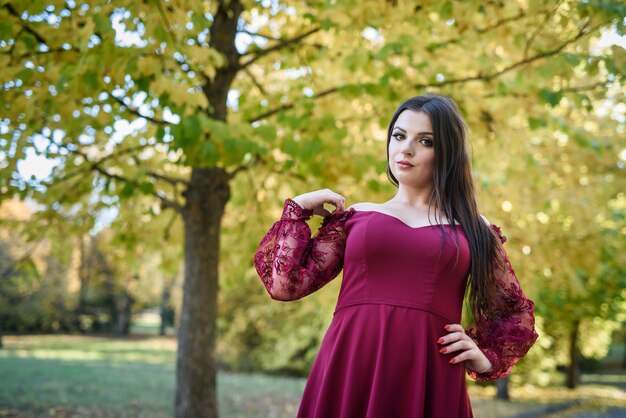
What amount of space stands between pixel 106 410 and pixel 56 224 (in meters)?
2.63

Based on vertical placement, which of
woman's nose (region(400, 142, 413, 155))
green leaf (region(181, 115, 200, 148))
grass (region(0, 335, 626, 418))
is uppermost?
green leaf (region(181, 115, 200, 148))

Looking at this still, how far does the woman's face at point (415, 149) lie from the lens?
6.21 feet

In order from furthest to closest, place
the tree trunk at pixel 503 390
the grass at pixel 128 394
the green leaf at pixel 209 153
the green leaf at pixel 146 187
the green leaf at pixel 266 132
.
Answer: the tree trunk at pixel 503 390 < the grass at pixel 128 394 < the green leaf at pixel 146 187 < the green leaf at pixel 266 132 < the green leaf at pixel 209 153

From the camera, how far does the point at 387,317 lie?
176cm

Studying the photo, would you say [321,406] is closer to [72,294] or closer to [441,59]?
[441,59]

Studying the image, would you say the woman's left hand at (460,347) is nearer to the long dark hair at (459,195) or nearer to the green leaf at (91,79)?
the long dark hair at (459,195)

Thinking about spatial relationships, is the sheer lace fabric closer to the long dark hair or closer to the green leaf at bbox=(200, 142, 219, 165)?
the long dark hair

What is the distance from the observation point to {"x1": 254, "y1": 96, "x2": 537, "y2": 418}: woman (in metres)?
1.75

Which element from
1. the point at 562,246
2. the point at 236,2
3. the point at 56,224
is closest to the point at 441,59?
the point at 236,2

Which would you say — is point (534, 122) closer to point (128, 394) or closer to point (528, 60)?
point (528, 60)

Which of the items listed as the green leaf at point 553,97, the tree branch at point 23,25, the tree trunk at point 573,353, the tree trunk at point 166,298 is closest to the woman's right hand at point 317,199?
the tree branch at point 23,25

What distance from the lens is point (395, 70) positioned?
3723 millimetres

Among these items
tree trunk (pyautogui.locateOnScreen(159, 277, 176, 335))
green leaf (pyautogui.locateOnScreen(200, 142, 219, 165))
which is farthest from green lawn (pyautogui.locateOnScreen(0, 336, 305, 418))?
tree trunk (pyautogui.locateOnScreen(159, 277, 176, 335))

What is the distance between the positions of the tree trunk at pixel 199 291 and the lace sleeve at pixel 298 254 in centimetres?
283
